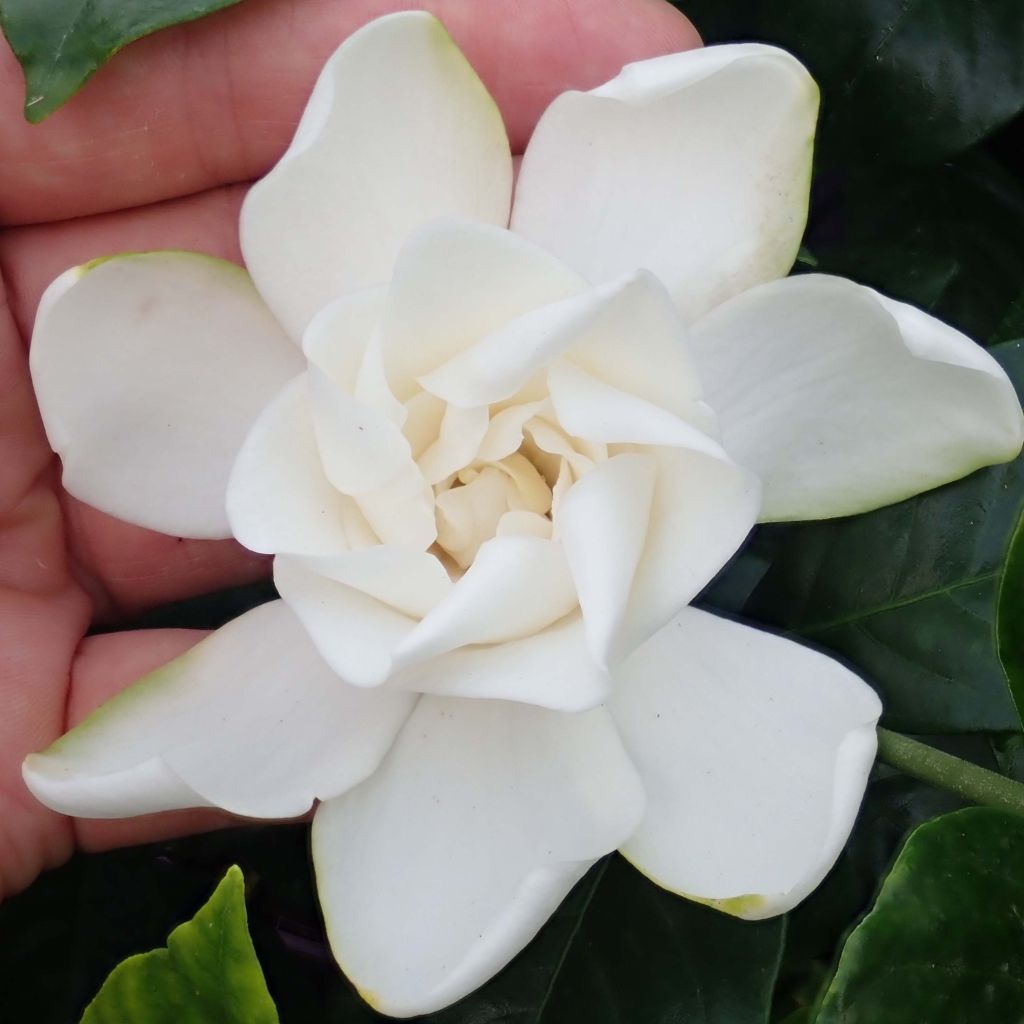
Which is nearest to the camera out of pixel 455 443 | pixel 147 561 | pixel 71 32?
pixel 455 443

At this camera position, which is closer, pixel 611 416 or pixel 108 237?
pixel 611 416

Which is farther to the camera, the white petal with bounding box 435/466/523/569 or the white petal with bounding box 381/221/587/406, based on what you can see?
the white petal with bounding box 435/466/523/569

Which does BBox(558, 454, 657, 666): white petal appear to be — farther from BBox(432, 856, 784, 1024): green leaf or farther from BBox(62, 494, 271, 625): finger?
BBox(62, 494, 271, 625): finger

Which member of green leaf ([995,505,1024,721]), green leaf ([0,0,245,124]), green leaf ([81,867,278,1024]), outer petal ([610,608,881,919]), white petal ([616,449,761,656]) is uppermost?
green leaf ([0,0,245,124])

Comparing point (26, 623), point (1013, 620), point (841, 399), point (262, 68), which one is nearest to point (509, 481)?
point (841, 399)

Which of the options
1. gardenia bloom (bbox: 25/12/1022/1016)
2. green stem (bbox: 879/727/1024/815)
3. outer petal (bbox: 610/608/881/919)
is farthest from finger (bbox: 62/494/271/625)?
green stem (bbox: 879/727/1024/815)

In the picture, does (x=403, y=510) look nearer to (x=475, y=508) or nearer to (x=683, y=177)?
(x=475, y=508)

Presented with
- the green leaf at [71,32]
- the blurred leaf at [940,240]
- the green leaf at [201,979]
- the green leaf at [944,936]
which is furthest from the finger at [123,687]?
the blurred leaf at [940,240]
